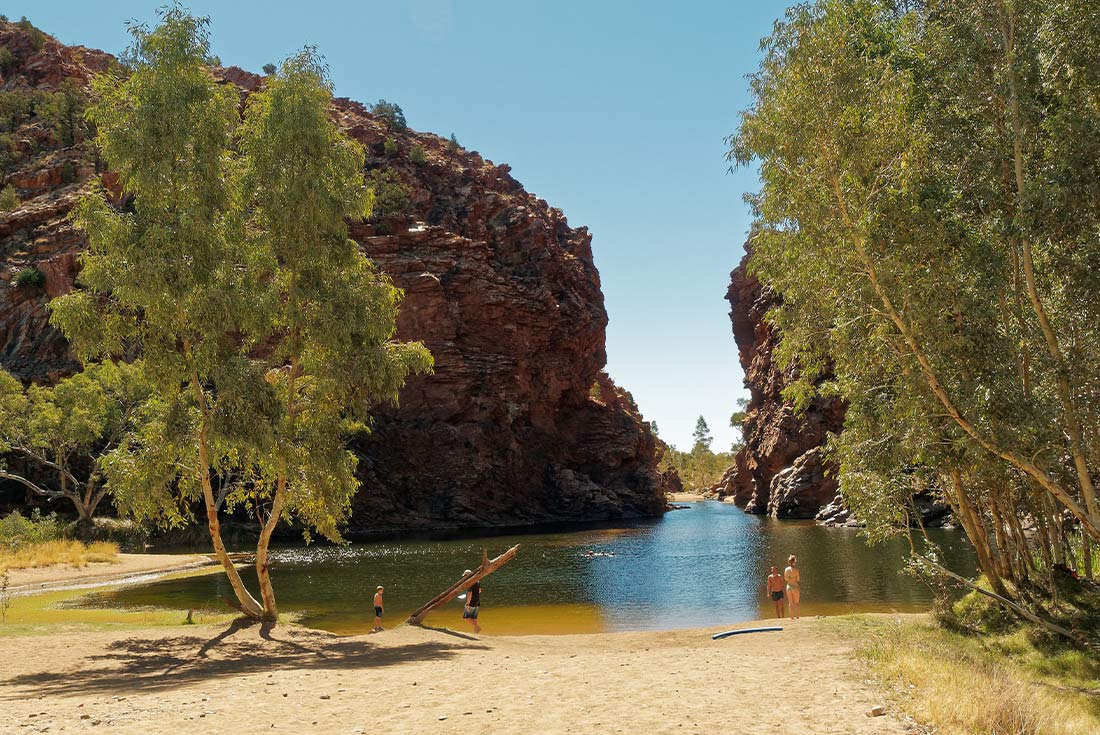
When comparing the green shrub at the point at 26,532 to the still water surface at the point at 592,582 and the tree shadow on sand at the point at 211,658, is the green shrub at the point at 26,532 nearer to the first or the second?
the still water surface at the point at 592,582

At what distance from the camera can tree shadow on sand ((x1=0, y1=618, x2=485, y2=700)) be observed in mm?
11250

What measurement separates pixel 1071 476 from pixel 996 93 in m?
8.52

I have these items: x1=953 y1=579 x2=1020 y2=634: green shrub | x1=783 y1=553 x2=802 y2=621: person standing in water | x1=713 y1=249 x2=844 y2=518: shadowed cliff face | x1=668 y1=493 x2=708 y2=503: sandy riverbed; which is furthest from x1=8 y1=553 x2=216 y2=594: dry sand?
x1=668 y1=493 x2=708 y2=503: sandy riverbed

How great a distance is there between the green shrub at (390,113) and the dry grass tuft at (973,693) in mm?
96747

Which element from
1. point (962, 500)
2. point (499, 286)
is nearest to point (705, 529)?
point (499, 286)

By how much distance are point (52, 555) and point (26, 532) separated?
6.28 m

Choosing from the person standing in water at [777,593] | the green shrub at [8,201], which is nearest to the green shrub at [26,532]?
the person standing in water at [777,593]

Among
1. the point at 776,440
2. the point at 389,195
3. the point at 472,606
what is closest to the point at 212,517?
the point at 472,606

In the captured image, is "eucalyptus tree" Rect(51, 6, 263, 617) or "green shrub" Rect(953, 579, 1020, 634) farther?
"eucalyptus tree" Rect(51, 6, 263, 617)

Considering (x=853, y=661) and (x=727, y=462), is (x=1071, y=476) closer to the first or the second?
(x=853, y=661)

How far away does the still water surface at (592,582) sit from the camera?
78.8 ft

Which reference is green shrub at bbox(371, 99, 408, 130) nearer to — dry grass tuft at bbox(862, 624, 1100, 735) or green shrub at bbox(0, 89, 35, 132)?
green shrub at bbox(0, 89, 35, 132)

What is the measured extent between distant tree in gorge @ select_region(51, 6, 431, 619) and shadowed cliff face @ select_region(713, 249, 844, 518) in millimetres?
43357

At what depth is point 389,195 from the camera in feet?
258
